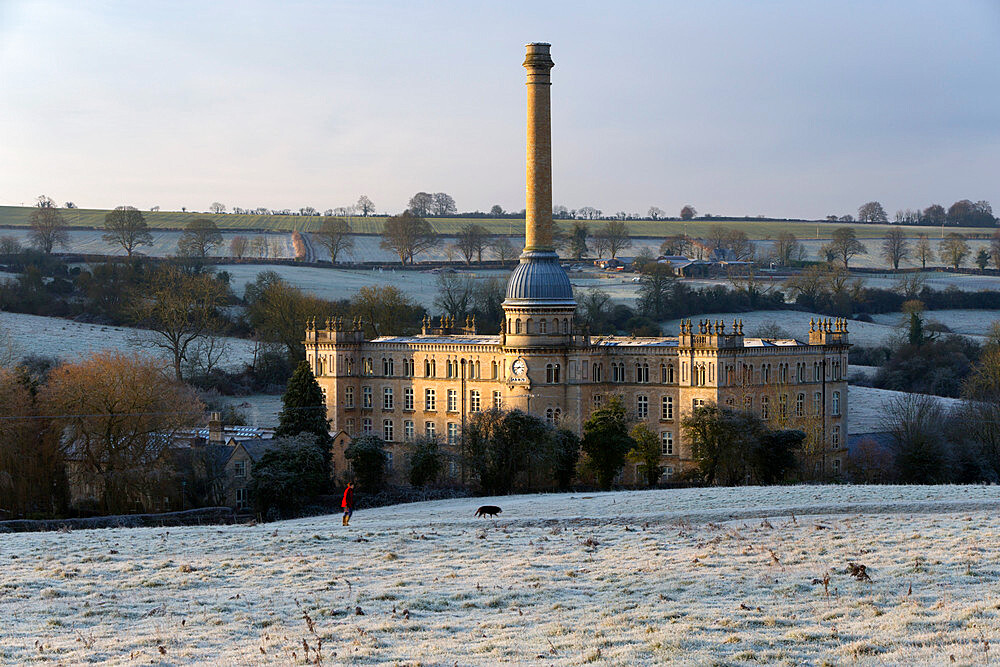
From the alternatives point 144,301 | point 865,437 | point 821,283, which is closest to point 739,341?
point 865,437

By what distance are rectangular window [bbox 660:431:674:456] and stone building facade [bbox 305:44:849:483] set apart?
59 mm

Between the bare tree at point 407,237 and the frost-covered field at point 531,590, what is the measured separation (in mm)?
135128

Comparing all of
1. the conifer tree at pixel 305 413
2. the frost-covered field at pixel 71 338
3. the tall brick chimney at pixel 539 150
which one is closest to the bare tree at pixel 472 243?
the frost-covered field at pixel 71 338

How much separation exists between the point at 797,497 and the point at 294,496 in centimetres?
2720

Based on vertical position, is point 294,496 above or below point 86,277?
below

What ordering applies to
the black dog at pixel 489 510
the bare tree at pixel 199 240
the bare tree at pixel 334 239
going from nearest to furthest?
the black dog at pixel 489 510 → the bare tree at pixel 199 240 → the bare tree at pixel 334 239

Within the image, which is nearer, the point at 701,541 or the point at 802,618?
the point at 802,618

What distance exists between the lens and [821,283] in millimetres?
159000

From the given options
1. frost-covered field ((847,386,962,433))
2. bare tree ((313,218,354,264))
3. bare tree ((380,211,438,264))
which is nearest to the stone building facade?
frost-covered field ((847,386,962,433))

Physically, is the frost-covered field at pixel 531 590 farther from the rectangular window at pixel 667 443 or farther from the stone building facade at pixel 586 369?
the rectangular window at pixel 667 443

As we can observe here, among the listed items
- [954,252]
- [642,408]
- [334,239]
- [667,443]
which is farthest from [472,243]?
[667,443]

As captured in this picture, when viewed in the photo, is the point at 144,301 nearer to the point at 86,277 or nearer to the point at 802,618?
the point at 86,277

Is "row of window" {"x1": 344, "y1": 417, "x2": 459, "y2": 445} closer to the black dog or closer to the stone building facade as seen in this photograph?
the stone building facade

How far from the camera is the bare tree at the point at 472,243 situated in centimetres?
18762
